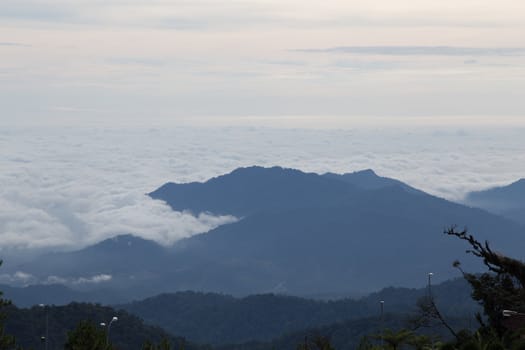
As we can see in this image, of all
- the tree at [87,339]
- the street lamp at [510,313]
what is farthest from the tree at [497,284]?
the tree at [87,339]

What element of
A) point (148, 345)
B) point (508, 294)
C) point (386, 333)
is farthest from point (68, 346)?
point (508, 294)

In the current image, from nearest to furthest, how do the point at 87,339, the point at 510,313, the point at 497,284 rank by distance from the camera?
the point at 510,313, the point at 497,284, the point at 87,339

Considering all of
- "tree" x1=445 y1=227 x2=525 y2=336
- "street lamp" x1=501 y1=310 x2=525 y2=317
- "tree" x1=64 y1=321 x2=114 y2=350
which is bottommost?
"tree" x1=64 y1=321 x2=114 y2=350

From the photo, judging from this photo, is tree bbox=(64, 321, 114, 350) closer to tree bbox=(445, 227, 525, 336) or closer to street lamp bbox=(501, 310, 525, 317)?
tree bbox=(445, 227, 525, 336)

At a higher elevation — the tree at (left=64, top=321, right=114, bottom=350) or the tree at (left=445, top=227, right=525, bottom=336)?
the tree at (left=445, top=227, right=525, bottom=336)

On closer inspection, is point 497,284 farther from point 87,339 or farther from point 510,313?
point 87,339

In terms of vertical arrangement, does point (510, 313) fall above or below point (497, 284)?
below

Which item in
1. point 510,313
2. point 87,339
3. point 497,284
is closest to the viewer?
point 510,313

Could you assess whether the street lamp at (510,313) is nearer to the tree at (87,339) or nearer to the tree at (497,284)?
the tree at (497,284)

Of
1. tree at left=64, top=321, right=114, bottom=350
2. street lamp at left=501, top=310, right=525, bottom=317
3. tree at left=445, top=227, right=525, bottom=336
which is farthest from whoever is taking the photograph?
tree at left=64, top=321, right=114, bottom=350


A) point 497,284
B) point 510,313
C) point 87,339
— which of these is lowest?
point 87,339

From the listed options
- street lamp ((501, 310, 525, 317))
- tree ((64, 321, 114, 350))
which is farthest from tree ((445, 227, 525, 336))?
tree ((64, 321, 114, 350))

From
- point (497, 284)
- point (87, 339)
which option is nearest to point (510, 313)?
point (497, 284)
